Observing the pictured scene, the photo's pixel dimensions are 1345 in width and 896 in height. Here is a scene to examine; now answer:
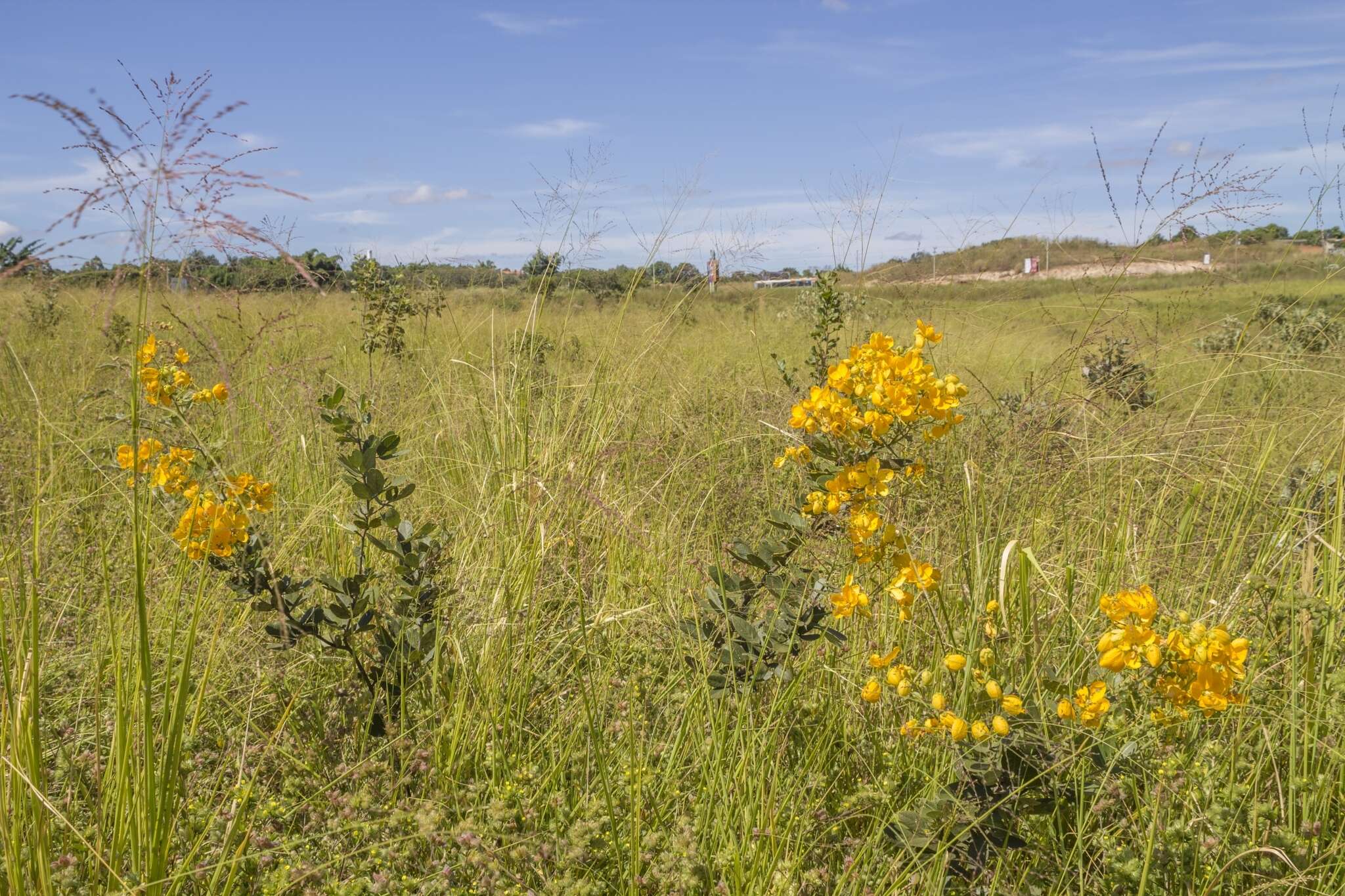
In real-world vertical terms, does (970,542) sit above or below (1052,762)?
above

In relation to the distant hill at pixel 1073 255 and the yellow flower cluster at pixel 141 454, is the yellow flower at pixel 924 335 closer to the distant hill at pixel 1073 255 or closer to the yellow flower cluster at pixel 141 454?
the distant hill at pixel 1073 255

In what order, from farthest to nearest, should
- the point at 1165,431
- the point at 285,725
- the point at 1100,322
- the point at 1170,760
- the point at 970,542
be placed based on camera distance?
the point at 1100,322, the point at 1165,431, the point at 970,542, the point at 285,725, the point at 1170,760

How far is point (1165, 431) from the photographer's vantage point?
2.53m

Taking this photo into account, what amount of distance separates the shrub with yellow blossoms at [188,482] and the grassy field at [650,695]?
70mm

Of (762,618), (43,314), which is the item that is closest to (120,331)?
(43,314)

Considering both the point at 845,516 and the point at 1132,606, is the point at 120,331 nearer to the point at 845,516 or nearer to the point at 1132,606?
the point at 845,516

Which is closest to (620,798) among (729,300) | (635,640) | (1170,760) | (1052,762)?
Result: (635,640)

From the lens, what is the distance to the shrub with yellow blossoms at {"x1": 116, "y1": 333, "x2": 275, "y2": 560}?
5.15 ft

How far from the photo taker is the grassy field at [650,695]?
50.0 inches

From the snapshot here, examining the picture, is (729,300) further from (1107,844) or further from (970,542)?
(1107,844)

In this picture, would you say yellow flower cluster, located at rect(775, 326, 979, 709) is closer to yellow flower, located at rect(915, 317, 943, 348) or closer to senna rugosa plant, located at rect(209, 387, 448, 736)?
yellow flower, located at rect(915, 317, 943, 348)

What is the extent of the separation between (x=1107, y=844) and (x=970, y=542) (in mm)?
715

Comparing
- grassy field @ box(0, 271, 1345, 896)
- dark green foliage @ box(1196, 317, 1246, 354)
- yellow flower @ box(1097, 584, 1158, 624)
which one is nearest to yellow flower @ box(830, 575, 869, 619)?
grassy field @ box(0, 271, 1345, 896)

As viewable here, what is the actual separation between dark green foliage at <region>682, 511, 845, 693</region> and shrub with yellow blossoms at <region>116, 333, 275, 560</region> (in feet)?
2.94
